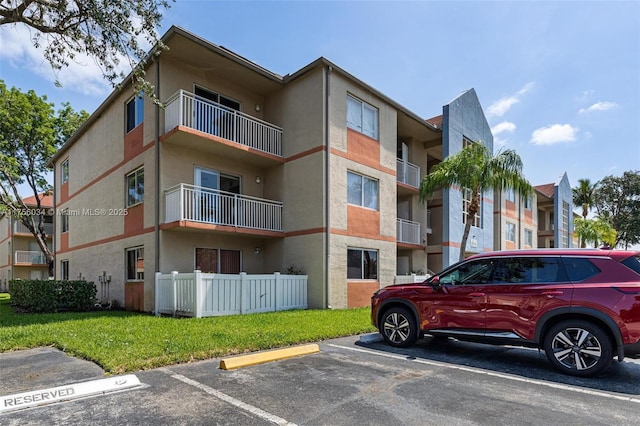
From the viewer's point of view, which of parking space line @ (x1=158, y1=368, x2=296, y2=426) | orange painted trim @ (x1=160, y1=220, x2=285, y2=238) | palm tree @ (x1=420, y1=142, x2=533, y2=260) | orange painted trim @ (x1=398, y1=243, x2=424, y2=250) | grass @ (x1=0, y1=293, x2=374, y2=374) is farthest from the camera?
orange painted trim @ (x1=398, y1=243, x2=424, y2=250)

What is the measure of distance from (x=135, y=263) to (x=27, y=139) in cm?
1839

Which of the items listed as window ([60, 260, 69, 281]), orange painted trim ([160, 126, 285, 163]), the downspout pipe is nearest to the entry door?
orange painted trim ([160, 126, 285, 163])

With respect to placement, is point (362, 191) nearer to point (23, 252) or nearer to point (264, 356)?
point (264, 356)

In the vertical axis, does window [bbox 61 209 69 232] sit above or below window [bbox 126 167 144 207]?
below

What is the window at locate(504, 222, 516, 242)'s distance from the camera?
2638 cm

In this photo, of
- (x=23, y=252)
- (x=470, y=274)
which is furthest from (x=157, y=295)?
(x=23, y=252)

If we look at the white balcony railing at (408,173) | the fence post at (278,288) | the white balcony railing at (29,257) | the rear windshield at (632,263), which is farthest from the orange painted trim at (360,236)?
the white balcony railing at (29,257)

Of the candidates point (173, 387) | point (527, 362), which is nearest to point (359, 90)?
point (527, 362)

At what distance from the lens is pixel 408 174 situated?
1983cm

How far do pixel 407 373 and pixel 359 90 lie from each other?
12.4 m

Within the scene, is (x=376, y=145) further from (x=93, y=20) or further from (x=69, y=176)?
(x=69, y=176)

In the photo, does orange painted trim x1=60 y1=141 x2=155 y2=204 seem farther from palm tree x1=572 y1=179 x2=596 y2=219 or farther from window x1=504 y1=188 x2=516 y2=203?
palm tree x1=572 y1=179 x2=596 y2=219

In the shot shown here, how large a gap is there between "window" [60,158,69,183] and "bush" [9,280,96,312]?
1015cm

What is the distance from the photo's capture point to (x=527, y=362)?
22.7 feet
